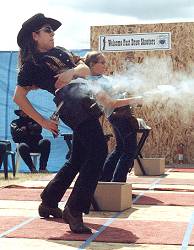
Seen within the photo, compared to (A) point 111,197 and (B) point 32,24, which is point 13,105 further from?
(B) point 32,24

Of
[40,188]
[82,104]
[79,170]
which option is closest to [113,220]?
[79,170]

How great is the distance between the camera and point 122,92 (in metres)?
5.84

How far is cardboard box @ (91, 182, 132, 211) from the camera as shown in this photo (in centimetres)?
503

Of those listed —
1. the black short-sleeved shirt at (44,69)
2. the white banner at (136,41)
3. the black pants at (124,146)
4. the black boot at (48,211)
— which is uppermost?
the white banner at (136,41)

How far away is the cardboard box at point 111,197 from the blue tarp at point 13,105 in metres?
5.67

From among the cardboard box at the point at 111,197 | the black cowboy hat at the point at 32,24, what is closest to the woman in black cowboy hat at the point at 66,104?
the black cowboy hat at the point at 32,24

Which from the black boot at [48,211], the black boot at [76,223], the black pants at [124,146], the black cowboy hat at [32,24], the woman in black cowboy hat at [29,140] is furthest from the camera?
the woman in black cowboy hat at [29,140]

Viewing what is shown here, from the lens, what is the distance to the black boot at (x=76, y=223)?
156 inches

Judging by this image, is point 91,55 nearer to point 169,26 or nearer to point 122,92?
point 122,92

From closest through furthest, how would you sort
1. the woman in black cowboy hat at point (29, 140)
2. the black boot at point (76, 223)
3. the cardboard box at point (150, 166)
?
the black boot at point (76, 223) → the cardboard box at point (150, 166) → the woman in black cowboy hat at point (29, 140)

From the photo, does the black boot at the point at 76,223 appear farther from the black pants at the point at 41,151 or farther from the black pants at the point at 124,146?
the black pants at the point at 41,151

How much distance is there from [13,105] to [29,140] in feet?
4.76

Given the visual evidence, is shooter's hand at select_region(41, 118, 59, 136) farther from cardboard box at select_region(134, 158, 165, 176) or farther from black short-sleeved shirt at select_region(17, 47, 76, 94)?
cardboard box at select_region(134, 158, 165, 176)

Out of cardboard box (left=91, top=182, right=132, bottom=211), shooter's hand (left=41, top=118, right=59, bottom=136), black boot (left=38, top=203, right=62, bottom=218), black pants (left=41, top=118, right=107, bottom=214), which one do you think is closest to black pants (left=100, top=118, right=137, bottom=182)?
cardboard box (left=91, top=182, right=132, bottom=211)
